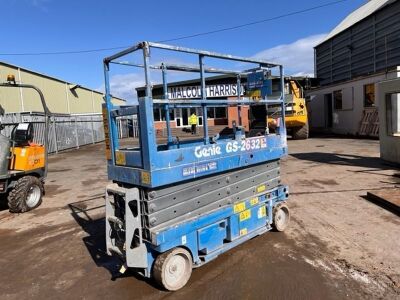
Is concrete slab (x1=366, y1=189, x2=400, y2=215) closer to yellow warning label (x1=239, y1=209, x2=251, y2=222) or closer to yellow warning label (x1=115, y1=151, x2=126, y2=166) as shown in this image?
yellow warning label (x1=239, y1=209, x2=251, y2=222)

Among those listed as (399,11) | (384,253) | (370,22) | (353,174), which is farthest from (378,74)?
(384,253)

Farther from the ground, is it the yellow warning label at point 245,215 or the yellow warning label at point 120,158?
the yellow warning label at point 120,158

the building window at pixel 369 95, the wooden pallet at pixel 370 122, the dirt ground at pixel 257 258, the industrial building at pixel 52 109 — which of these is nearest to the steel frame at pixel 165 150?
the dirt ground at pixel 257 258

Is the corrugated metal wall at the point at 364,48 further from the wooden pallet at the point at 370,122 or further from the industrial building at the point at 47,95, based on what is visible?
the industrial building at the point at 47,95

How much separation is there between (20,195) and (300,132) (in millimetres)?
16715

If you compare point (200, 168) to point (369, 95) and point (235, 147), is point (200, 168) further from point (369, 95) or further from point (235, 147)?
point (369, 95)

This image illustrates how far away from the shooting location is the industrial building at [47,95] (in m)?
21.4

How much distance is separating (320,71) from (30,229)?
28.2m

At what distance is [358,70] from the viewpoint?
24.2m

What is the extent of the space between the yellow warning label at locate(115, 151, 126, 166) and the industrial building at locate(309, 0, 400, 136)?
56.3 ft

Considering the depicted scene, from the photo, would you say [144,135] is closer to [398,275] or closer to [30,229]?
[398,275]

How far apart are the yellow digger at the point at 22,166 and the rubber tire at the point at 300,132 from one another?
15.7 metres

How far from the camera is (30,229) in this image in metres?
6.80

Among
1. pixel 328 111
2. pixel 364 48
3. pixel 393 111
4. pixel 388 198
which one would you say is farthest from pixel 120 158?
pixel 328 111
